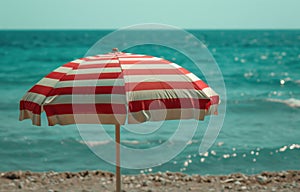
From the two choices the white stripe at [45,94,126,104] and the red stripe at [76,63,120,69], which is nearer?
the white stripe at [45,94,126,104]

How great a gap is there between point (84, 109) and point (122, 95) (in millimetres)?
336

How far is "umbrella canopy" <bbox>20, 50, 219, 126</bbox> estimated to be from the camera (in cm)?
381

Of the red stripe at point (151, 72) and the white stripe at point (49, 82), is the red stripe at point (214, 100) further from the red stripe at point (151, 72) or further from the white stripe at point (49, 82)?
the white stripe at point (49, 82)

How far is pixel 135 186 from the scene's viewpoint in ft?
22.4

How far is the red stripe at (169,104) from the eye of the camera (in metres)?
3.77

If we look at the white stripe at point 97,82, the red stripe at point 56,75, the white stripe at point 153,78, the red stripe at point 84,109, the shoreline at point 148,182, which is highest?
the red stripe at point 56,75

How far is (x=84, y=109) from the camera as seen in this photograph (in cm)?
388

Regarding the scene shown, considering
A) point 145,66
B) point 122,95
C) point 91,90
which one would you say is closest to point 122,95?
point 122,95

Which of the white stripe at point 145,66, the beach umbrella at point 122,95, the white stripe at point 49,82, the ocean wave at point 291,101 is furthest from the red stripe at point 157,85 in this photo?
the ocean wave at point 291,101

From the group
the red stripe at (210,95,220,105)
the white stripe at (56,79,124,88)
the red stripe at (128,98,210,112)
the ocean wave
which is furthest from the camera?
the ocean wave

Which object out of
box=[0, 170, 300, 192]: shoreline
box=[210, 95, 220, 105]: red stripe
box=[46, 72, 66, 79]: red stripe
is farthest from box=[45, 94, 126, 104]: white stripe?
box=[0, 170, 300, 192]: shoreline

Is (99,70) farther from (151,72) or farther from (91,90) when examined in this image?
(151,72)

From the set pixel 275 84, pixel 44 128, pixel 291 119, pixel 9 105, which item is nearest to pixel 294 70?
pixel 275 84

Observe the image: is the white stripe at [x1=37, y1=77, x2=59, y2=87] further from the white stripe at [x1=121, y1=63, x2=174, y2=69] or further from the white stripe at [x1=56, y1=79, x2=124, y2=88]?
the white stripe at [x1=121, y1=63, x2=174, y2=69]
